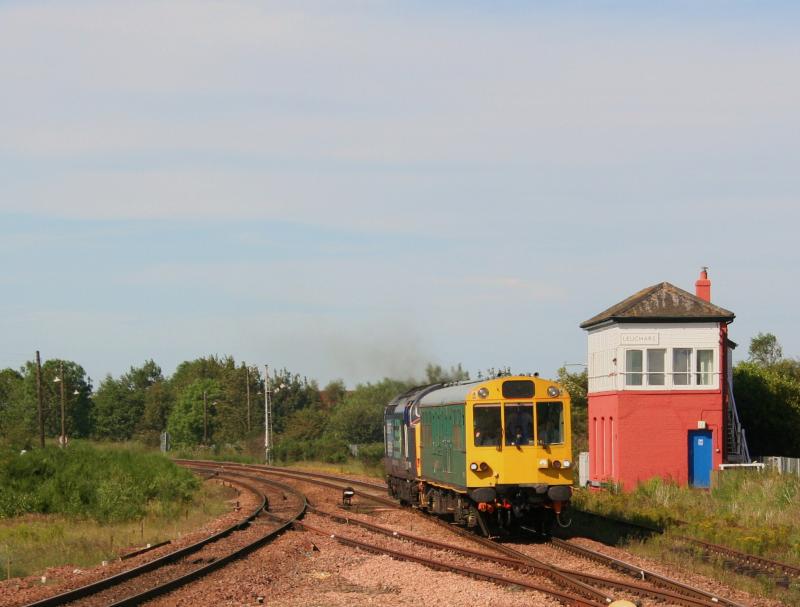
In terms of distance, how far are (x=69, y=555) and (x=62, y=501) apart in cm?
970

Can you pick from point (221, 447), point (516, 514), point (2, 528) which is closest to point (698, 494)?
point (516, 514)

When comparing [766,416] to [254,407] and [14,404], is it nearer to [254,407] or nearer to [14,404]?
[254,407]

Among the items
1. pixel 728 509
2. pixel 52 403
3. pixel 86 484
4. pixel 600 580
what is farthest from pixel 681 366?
pixel 52 403

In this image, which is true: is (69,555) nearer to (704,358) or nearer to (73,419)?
(704,358)

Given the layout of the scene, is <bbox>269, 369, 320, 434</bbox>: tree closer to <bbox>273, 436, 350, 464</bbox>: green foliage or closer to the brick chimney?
<bbox>273, 436, 350, 464</bbox>: green foliage

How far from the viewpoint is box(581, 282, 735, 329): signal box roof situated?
1502 inches

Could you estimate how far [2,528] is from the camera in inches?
1000

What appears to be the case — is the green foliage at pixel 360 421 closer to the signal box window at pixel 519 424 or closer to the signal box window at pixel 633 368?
the signal box window at pixel 633 368

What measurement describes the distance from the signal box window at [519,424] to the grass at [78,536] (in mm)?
7579

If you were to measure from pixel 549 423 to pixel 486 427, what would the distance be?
3.94 feet

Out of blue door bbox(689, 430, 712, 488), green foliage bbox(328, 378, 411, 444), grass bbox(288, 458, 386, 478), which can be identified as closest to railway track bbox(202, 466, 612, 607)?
blue door bbox(689, 430, 712, 488)

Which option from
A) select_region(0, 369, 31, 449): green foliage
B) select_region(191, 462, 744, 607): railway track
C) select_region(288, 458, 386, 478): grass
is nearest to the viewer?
select_region(191, 462, 744, 607): railway track

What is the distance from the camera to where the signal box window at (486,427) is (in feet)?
68.6

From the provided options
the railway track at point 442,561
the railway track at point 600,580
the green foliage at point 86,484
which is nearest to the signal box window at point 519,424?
the railway track at point 600,580
